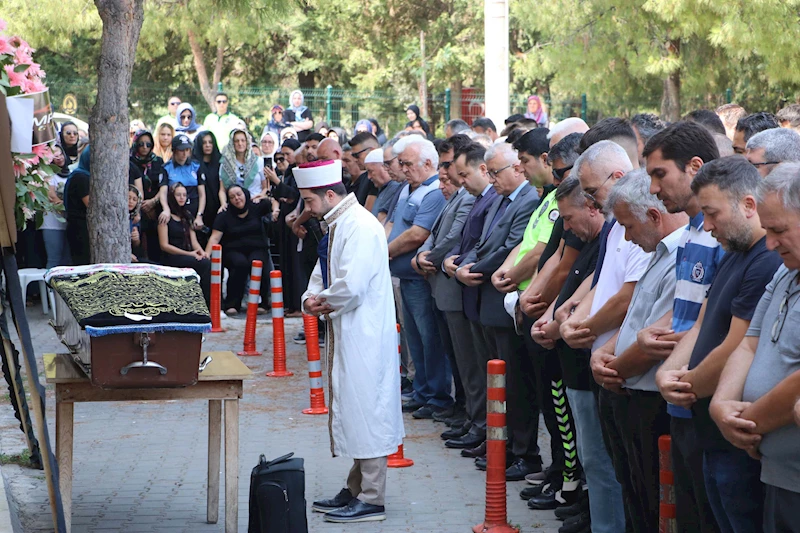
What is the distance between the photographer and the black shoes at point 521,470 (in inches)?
329

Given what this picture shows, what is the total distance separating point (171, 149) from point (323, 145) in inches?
210

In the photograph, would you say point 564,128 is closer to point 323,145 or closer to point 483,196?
point 483,196

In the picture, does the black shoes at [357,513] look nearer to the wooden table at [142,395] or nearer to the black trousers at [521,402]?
the wooden table at [142,395]

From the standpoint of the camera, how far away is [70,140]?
57.5 ft

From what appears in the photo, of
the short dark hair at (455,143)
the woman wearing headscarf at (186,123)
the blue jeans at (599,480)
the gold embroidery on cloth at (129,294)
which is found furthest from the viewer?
the woman wearing headscarf at (186,123)

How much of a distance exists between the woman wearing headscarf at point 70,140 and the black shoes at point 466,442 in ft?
32.6

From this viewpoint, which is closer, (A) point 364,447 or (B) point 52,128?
(B) point 52,128

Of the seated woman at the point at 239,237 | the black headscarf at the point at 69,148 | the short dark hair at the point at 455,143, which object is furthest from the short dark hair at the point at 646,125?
the black headscarf at the point at 69,148

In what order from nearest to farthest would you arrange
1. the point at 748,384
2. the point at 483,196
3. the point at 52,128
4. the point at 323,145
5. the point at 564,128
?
the point at 748,384, the point at 52,128, the point at 564,128, the point at 483,196, the point at 323,145

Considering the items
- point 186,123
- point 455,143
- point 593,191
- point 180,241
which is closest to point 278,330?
point 455,143

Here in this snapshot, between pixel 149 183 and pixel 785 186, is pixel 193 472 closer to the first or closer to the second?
pixel 785 186

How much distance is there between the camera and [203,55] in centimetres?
3894

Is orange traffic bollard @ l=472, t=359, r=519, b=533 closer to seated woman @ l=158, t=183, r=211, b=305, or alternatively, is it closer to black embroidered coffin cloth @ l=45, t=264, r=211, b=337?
black embroidered coffin cloth @ l=45, t=264, r=211, b=337

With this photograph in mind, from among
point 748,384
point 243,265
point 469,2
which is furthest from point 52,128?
point 469,2
